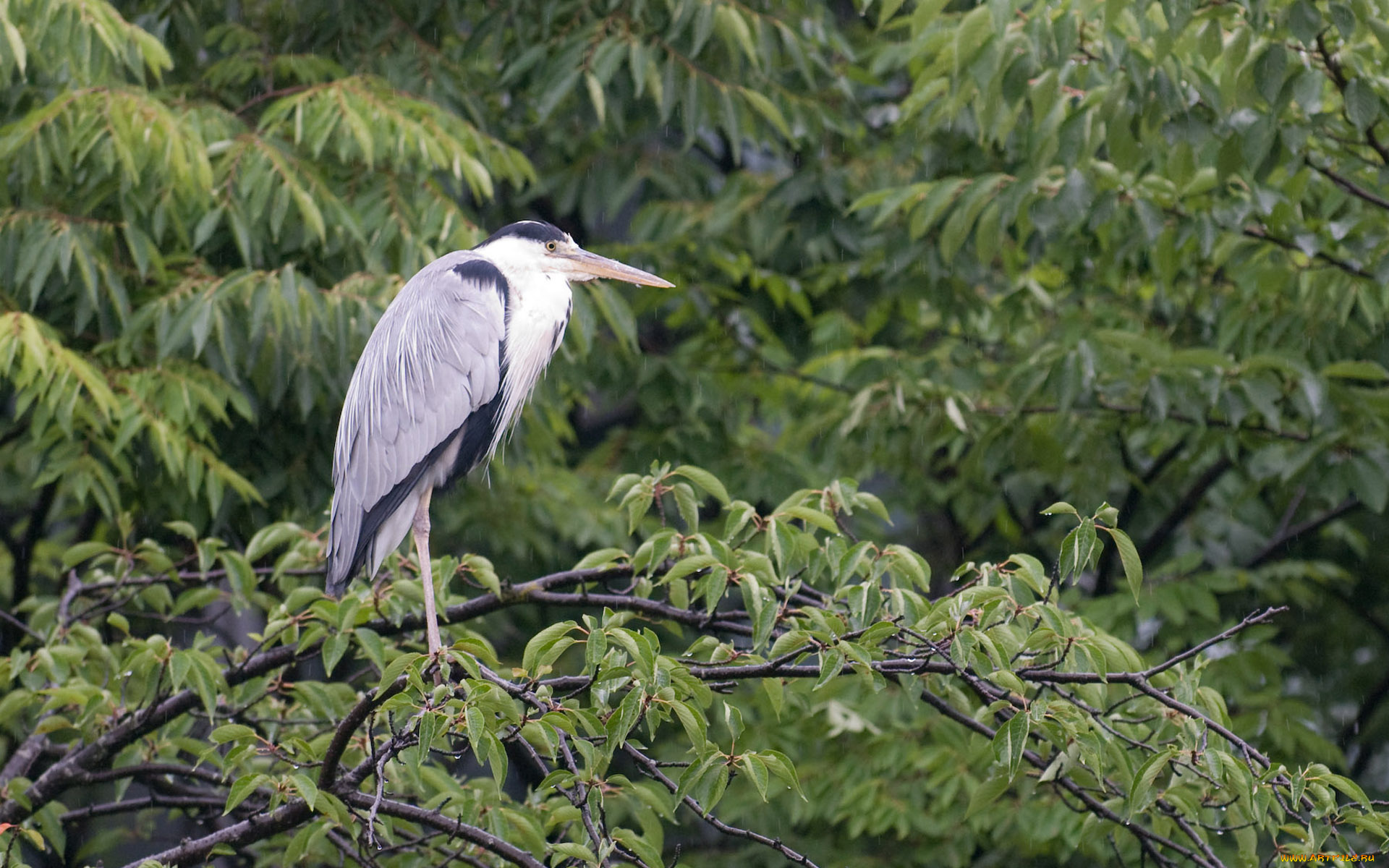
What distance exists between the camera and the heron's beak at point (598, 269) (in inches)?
158

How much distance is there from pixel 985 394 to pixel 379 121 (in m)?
2.98

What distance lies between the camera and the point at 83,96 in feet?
13.0

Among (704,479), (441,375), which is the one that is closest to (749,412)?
(441,375)

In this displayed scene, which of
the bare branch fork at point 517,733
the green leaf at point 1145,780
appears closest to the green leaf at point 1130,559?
the bare branch fork at point 517,733

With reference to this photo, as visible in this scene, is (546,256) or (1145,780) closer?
(1145,780)

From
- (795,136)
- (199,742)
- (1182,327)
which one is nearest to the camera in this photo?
(199,742)

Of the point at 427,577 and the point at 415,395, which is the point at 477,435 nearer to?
the point at 415,395

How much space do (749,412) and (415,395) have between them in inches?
110

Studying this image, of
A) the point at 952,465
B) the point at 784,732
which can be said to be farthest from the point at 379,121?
the point at 952,465

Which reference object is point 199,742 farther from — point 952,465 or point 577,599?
point 952,465

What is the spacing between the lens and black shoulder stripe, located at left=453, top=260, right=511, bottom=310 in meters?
3.88

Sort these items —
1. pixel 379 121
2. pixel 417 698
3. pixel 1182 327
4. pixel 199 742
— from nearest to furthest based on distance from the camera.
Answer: pixel 417 698
pixel 199 742
pixel 379 121
pixel 1182 327

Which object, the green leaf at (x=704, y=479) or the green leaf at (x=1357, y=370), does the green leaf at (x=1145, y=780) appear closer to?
A: the green leaf at (x=704, y=479)

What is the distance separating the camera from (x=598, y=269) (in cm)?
405
